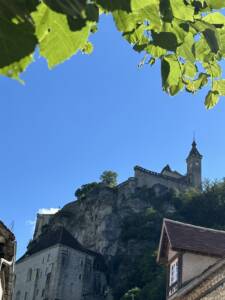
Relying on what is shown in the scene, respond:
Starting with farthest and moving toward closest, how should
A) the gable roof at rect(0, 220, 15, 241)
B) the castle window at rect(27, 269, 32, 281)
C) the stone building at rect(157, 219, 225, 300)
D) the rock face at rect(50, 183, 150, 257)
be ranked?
the rock face at rect(50, 183, 150, 257) → the castle window at rect(27, 269, 32, 281) → the stone building at rect(157, 219, 225, 300) → the gable roof at rect(0, 220, 15, 241)

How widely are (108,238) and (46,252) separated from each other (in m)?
12.7

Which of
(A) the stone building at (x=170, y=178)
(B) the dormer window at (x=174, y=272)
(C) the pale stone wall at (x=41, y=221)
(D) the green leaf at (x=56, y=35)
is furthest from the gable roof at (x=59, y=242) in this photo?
(D) the green leaf at (x=56, y=35)

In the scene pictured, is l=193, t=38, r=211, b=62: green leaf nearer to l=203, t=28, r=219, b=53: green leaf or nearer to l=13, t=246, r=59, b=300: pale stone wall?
l=203, t=28, r=219, b=53: green leaf

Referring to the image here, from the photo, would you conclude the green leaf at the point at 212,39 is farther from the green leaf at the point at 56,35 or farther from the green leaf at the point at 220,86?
the green leaf at the point at 220,86

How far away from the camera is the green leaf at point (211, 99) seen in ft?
12.7

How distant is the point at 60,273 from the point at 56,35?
231ft

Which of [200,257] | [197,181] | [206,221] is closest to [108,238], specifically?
[206,221]

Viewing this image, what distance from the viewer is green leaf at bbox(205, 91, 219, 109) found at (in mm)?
3873

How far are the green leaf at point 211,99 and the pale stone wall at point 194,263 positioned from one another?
16238 millimetres

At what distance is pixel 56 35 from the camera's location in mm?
2521

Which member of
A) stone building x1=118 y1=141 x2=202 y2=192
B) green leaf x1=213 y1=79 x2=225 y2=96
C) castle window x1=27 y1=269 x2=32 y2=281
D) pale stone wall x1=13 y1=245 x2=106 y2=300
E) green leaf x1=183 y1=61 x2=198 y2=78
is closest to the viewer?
green leaf x1=183 y1=61 x2=198 y2=78

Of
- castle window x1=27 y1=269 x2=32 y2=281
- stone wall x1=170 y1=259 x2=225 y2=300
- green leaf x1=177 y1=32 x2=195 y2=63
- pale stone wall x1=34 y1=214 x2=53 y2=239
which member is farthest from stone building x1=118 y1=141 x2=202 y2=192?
green leaf x1=177 y1=32 x2=195 y2=63

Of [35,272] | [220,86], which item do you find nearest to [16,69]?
[220,86]

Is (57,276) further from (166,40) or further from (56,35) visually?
(56,35)
